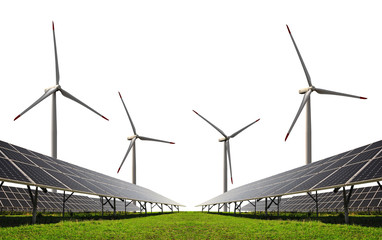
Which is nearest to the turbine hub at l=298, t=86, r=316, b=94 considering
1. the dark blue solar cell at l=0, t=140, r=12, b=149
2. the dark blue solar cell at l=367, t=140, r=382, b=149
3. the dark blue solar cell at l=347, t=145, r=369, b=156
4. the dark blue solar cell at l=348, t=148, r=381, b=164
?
the dark blue solar cell at l=347, t=145, r=369, b=156

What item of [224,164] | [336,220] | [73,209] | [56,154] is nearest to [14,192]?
[73,209]

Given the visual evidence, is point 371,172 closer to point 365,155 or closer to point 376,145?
point 365,155

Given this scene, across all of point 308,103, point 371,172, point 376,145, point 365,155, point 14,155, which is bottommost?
point 371,172

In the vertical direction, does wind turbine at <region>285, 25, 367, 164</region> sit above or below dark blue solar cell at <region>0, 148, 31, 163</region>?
above

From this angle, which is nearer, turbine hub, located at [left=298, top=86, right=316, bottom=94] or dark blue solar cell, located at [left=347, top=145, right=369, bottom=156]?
dark blue solar cell, located at [left=347, top=145, right=369, bottom=156]

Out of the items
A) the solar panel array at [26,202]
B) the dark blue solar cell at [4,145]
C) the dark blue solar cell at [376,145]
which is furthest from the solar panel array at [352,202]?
the dark blue solar cell at [4,145]

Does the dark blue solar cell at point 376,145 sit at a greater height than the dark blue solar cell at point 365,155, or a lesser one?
greater

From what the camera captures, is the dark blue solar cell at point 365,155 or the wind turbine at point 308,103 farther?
the wind turbine at point 308,103

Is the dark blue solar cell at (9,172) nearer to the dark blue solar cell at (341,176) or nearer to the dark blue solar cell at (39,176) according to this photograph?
the dark blue solar cell at (39,176)

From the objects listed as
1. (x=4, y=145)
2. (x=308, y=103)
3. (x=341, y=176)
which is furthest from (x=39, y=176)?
(x=308, y=103)

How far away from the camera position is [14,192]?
152 ft

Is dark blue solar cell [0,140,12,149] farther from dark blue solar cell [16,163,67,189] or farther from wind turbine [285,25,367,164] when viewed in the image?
wind turbine [285,25,367,164]

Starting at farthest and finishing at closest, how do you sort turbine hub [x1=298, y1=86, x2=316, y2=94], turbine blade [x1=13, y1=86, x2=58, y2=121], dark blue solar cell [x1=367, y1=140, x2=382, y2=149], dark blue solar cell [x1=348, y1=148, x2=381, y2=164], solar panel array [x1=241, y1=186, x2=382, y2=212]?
turbine hub [x1=298, y1=86, x2=316, y2=94] < turbine blade [x1=13, y1=86, x2=58, y2=121] < solar panel array [x1=241, y1=186, x2=382, y2=212] < dark blue solar cell [x1=367, y1=140, x2=382, y2=149] < dark blue solar cell [x1=348, y1=148, x2=381, y2=164]

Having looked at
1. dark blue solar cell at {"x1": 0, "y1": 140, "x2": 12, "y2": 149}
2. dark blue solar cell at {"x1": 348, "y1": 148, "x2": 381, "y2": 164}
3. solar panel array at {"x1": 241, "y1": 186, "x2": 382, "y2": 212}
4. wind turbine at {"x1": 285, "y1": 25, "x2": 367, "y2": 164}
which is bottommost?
solar panel array at {"x1": 241, "y1": 186, "x2": 382, "y2": 212}
